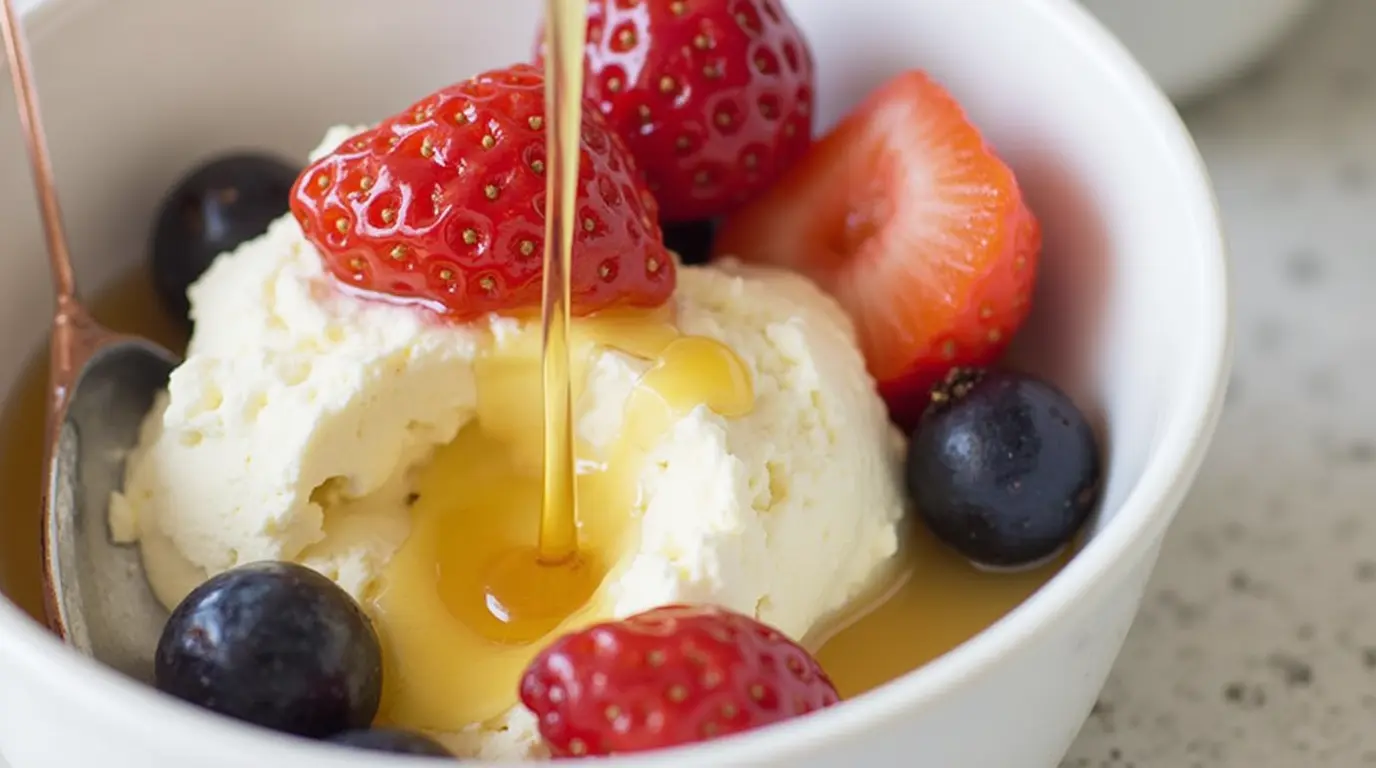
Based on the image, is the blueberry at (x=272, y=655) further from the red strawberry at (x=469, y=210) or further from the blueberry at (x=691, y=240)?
the blueberry at (x=691, y=240)

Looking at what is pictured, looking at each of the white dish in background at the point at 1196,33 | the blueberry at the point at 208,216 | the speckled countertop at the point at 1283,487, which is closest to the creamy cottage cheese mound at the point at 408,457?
the blueberry at the point at 208,216

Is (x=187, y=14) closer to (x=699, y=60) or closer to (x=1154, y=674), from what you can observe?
(x=699, y=60)

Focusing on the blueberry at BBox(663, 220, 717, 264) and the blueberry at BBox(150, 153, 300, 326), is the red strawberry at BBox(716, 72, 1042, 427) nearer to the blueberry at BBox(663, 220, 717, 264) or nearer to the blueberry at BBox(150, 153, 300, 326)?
A: the blueberry at BBox(663, 220, 717, 264)

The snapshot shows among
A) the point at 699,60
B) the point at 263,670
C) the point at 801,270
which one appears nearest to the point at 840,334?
the point at 801,270

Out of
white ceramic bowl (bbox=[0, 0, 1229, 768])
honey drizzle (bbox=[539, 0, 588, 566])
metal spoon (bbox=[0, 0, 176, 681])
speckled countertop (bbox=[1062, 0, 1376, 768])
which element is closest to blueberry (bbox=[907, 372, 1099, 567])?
white ceramic bowl (bbox=[0, 0, 1229, 768])

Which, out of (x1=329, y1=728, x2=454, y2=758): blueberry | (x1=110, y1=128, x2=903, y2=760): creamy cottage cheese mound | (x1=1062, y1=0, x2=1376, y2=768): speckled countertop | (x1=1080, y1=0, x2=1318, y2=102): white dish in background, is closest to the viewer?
(x1=329, y1=728, x2=454, y2=758): blueberry

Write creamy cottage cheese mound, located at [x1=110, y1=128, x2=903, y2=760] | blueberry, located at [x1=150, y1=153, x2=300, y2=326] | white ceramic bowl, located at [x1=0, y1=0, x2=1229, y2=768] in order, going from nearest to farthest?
white ceramic bowl, located at [x1=0, y1=0, x2=1229, y2=768], creamy cottage cheese mound, located at [x1=110, y1=128, x2=903, y2=760], blueberry, located at [x1=150, y1=153, x2=300, y2=326]

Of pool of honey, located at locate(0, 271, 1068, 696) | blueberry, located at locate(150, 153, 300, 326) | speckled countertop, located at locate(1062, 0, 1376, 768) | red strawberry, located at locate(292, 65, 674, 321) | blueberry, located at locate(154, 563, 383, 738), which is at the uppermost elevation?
red strawberry, located at locate(292, 65, 674, 321)

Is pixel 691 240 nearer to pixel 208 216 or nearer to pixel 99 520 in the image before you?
pixel 208 216
